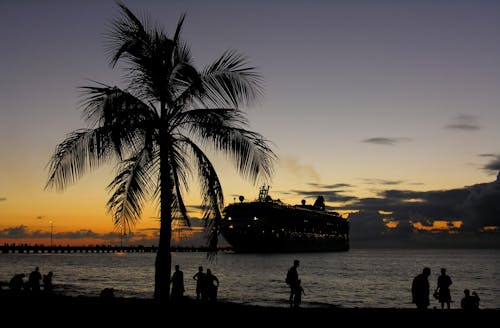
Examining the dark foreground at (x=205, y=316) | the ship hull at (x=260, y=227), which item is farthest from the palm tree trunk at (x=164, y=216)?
the ship hull at (x=260, y=227)

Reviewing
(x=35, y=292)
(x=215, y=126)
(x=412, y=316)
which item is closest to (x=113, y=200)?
(x=215, y=126)

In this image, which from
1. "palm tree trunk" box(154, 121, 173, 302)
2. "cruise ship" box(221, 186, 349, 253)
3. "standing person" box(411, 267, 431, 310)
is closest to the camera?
"palm tree trunk" box(154, 121, 173, 302)

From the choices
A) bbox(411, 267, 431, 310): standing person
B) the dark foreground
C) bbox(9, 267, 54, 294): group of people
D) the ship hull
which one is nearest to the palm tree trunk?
the dark foreground

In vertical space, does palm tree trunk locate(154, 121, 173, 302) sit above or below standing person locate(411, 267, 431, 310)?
Answer: above

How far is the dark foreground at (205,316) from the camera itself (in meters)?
13.3

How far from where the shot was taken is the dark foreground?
1327 cm

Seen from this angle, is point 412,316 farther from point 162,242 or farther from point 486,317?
point 162,242

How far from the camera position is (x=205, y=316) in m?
14.3

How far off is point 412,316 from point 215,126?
8014 mm

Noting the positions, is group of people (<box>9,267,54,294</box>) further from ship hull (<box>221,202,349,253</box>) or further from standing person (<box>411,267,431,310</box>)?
ship hull (<box>221,202,349,253</box>)

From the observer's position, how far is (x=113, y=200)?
11.5 metres

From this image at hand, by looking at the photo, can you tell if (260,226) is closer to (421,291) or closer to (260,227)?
(260,227)

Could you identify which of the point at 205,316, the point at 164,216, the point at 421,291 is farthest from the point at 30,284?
the point at 421,291

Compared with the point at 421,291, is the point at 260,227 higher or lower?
higher
